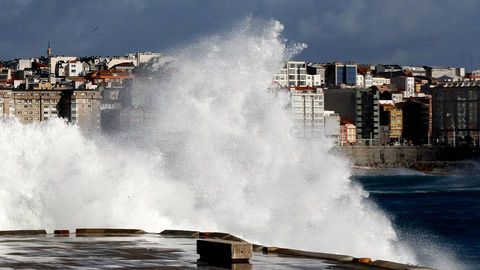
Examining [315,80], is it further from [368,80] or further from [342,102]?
[342,102]

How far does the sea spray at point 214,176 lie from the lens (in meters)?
22.8

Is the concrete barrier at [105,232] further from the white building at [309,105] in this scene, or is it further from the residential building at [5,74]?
the residential building at [5,74]

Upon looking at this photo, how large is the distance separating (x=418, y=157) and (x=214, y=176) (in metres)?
140

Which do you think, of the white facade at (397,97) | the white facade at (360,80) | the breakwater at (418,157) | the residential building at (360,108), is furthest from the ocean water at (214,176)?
the white facade at (360,80)

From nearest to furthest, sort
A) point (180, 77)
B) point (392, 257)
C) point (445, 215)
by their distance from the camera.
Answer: point (392, 257) → point (180, 77) → point (445, 215)

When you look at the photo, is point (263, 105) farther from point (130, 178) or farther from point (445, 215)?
point (445, 215)

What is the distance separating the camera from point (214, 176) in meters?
25.4

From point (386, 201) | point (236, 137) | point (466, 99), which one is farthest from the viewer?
point (466, 99)

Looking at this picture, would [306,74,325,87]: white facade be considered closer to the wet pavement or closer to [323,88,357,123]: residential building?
[323,88,357,123]: residential building

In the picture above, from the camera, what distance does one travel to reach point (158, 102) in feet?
106

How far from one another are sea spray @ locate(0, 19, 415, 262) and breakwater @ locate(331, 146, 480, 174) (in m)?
127

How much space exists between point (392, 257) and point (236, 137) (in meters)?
5.40

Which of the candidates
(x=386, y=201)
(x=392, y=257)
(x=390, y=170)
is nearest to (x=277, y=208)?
(x=392, y=257)

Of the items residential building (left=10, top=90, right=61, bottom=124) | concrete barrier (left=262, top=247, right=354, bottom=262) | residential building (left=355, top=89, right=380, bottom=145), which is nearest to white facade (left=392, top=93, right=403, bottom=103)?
residential building (left=355, top=89, right=380, bottom=145)
